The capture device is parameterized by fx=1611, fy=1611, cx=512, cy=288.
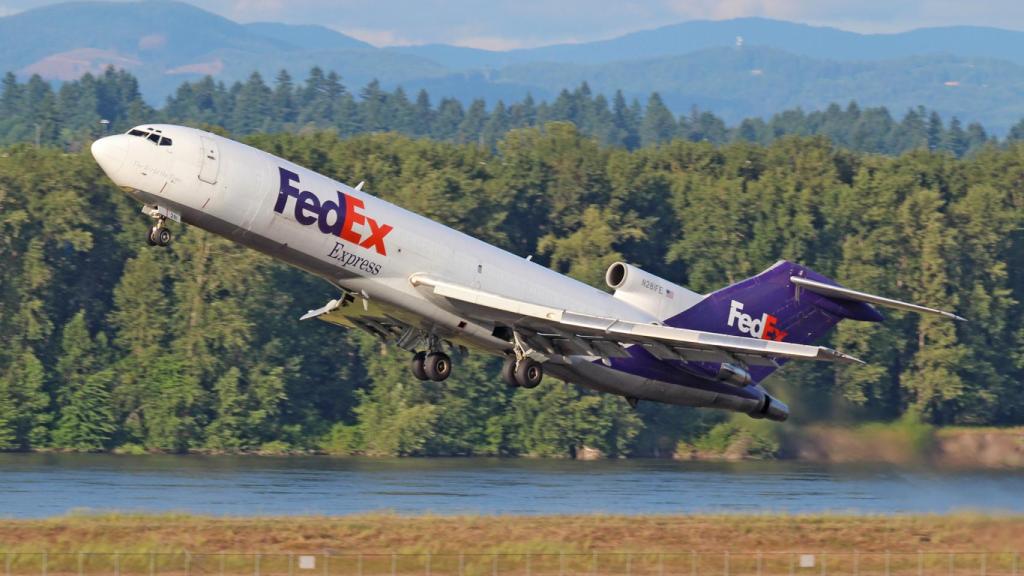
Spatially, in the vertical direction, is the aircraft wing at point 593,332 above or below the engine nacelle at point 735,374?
above

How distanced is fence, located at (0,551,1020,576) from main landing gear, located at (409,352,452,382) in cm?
423

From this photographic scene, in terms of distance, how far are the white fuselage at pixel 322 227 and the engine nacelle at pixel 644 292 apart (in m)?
1.87

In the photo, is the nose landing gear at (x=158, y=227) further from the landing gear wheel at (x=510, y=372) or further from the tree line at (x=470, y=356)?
the tree line at (x=470, y=356)

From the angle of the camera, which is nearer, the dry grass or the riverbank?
the dry grass

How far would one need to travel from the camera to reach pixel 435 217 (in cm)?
8112

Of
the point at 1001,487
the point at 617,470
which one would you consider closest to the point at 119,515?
the point at 1001,487

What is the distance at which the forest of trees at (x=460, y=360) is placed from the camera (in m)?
77.2

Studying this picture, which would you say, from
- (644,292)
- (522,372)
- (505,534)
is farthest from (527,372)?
(505,534)

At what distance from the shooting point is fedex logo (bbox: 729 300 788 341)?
4062 centimetres

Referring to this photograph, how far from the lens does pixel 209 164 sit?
3291 centimetres

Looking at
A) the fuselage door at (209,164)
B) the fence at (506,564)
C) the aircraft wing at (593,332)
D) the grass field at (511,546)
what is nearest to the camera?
the fuselage door at (209,164)

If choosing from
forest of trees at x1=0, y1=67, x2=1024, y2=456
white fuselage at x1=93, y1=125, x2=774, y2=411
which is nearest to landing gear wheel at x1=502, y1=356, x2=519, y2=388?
white fuselage at x1=93, y1=125, x2=774, y2=411

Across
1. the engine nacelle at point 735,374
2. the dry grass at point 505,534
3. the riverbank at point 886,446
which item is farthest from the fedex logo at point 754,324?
the dry grass at point 505,534

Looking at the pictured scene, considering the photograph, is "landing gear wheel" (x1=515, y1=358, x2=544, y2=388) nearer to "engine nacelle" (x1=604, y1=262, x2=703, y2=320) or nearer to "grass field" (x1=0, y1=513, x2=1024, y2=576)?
"engine nacelle" (x1=604, y1=262, x2=703, y2=320)
